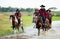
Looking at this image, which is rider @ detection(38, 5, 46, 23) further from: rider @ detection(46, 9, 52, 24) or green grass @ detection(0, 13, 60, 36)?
green grass @ detection(0, 13, 60, 36)

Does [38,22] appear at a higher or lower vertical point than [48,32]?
higher

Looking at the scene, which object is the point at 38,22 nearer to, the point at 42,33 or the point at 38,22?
the point at 38,22

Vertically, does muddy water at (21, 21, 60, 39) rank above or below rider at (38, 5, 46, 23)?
below

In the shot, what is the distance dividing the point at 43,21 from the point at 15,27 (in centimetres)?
35

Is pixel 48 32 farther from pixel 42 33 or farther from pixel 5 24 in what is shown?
pixel 5 24

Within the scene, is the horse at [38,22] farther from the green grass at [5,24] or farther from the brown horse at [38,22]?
the green grass at [5,24]

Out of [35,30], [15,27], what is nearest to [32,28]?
[35,30]

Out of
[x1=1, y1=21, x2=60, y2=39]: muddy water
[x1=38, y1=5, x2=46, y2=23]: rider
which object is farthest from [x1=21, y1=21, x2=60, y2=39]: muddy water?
[x1=38, y1=5, x2=46, y2=23]: rider

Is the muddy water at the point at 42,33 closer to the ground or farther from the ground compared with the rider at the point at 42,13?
closer to the ground

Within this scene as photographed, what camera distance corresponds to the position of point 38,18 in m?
2.12

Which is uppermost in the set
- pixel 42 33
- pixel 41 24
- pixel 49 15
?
pixel 49 15

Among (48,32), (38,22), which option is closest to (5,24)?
(38,22)

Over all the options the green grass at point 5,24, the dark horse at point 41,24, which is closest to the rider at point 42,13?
the dark horse at point 41,24

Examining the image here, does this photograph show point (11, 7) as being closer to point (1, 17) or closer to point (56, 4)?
point (1, 17)
